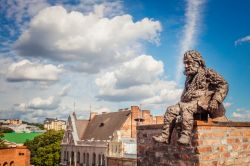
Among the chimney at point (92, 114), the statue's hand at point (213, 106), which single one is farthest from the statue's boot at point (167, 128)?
the chimney at point (92, 114)

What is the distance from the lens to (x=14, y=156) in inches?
1610

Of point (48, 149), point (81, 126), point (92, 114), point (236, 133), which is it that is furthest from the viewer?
point (48, 149)

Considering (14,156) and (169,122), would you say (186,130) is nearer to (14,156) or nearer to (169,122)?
(169,122)

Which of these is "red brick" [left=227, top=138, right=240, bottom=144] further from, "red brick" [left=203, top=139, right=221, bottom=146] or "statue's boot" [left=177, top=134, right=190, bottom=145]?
"statue's boot" [left=177, top=134, right=190, bottom=145]

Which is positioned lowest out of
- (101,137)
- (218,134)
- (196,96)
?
(101,137)

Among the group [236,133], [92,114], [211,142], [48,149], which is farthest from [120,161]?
[211,142]

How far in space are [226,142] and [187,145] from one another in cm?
76

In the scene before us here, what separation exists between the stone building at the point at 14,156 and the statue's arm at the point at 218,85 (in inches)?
1497

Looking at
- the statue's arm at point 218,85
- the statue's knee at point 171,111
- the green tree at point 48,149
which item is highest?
the statue's arm at point 218,85

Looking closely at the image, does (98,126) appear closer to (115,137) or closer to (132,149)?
(115,137)

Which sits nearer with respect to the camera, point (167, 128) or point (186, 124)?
point (186, 124)

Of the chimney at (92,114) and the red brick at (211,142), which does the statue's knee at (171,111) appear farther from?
the chimney at (92,114)

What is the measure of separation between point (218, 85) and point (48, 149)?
52.8m

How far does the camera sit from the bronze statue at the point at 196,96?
524 cm
